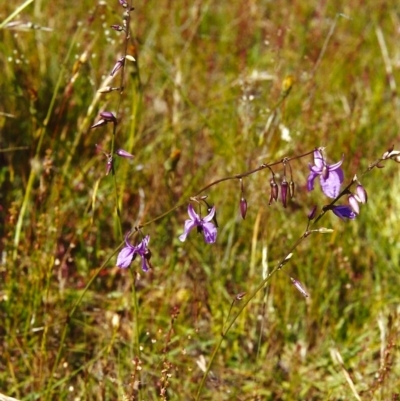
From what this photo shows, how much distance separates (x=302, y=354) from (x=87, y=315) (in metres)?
0.68

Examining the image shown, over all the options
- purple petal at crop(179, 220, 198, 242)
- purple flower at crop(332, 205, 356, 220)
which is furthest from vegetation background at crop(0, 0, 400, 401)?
purple flower at crop(332, 205, 356, 220)

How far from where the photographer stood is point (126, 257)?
1.39 meters

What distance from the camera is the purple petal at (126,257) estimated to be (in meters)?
1.39

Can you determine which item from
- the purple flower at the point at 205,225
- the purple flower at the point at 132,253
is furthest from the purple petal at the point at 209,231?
the purple flower at the point at 132,253

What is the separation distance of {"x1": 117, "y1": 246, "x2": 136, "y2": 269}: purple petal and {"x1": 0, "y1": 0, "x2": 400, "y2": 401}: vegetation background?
0.46ft

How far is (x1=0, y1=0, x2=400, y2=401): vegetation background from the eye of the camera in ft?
6.40

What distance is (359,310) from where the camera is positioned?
2279 millimetres

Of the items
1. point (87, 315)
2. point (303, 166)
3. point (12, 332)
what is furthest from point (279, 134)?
point (12, 332)

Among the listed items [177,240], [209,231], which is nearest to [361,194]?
[209,231]

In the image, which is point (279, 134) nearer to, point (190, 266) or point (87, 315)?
point (190, 266)

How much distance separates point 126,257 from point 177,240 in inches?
40.3

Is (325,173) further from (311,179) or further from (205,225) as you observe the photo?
(205,225)

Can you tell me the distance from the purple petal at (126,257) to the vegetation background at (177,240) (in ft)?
0.46

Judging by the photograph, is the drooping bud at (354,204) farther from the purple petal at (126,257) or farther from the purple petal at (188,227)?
the purple petal at (126,257)
